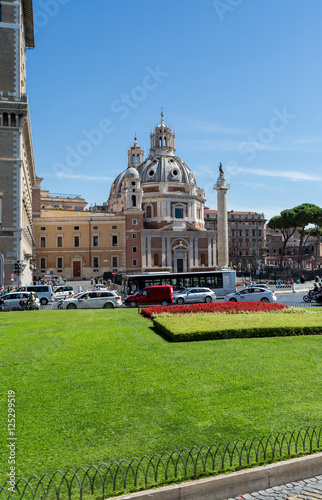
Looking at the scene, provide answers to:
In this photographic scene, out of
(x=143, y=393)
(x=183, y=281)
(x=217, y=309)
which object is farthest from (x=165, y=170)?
(x=143, y=393)

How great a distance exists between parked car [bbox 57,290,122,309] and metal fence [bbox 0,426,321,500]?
20.7m

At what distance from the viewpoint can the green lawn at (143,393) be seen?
23.1ft

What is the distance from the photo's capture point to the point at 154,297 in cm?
2809

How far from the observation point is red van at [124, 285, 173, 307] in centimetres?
2793

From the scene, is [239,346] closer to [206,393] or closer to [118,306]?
[206,393]

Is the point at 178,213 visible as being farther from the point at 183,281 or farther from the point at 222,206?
the point at 183,281

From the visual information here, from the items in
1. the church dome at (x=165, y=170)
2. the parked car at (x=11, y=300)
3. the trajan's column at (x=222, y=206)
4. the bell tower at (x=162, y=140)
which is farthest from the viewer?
the bell tower at (x=162, y=140)

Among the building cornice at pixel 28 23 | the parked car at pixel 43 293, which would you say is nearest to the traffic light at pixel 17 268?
the parked car at pixel 43 293

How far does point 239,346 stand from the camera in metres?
13.6

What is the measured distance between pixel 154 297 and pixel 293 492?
2203cm

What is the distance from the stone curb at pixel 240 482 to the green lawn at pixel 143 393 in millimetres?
927

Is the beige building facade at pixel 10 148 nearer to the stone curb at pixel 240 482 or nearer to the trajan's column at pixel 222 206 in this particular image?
the stone curb at pixel 240 482

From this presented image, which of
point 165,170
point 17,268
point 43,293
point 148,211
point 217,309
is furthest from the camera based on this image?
point 165,170

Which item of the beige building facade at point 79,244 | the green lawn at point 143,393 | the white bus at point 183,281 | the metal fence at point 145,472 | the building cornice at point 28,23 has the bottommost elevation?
the metal fence at point 145,472
